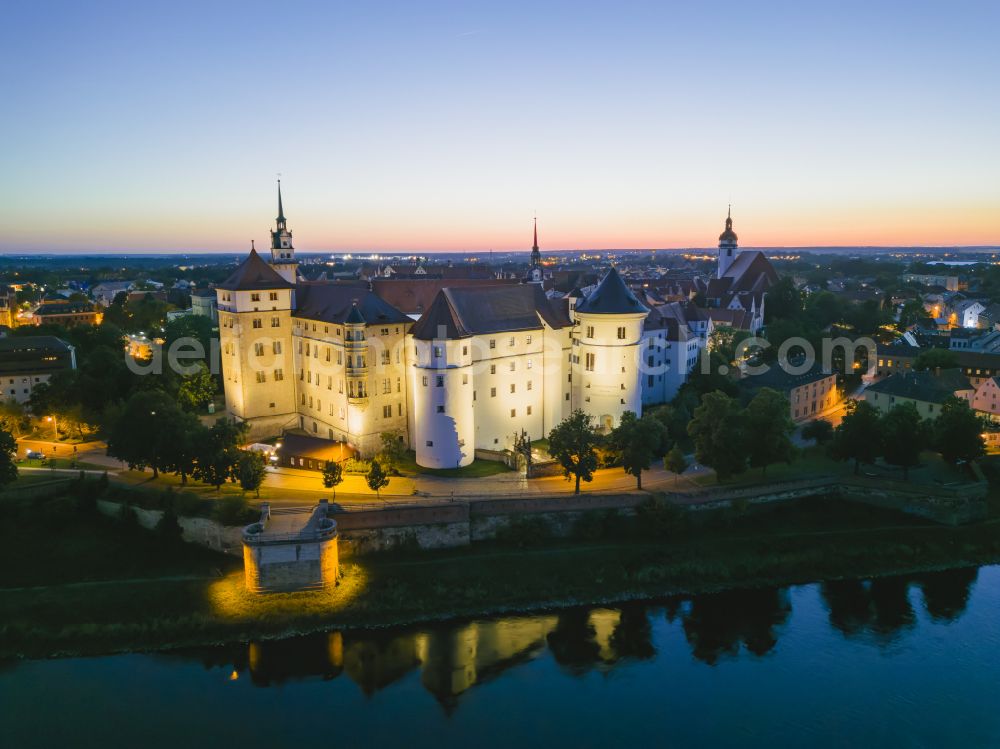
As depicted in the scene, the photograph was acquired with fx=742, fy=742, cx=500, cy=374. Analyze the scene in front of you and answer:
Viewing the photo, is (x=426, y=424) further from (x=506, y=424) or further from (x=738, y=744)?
(x=738, y=744)

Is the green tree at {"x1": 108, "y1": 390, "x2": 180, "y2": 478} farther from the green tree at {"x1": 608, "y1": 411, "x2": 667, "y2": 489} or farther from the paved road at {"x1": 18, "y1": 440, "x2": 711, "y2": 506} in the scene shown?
the green tree at {"x1": 608, "y1": 411, "x2": 667, "y2": 489}

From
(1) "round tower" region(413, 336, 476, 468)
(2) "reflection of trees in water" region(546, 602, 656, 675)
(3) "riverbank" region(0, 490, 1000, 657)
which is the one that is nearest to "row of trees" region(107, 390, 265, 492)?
(3) "riverbank" region(0, 490, 1000, 657)

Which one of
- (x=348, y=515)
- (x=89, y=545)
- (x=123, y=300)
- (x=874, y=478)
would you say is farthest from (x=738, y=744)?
(x=123, y=300)

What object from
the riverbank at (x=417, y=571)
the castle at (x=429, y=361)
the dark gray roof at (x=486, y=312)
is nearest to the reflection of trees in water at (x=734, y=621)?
the riverbank at (x=417, y=571)

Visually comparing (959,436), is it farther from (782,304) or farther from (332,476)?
(782,304)

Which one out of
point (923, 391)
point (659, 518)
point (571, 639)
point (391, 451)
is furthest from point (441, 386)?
point (923, 391)

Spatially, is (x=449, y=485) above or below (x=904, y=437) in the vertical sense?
below
